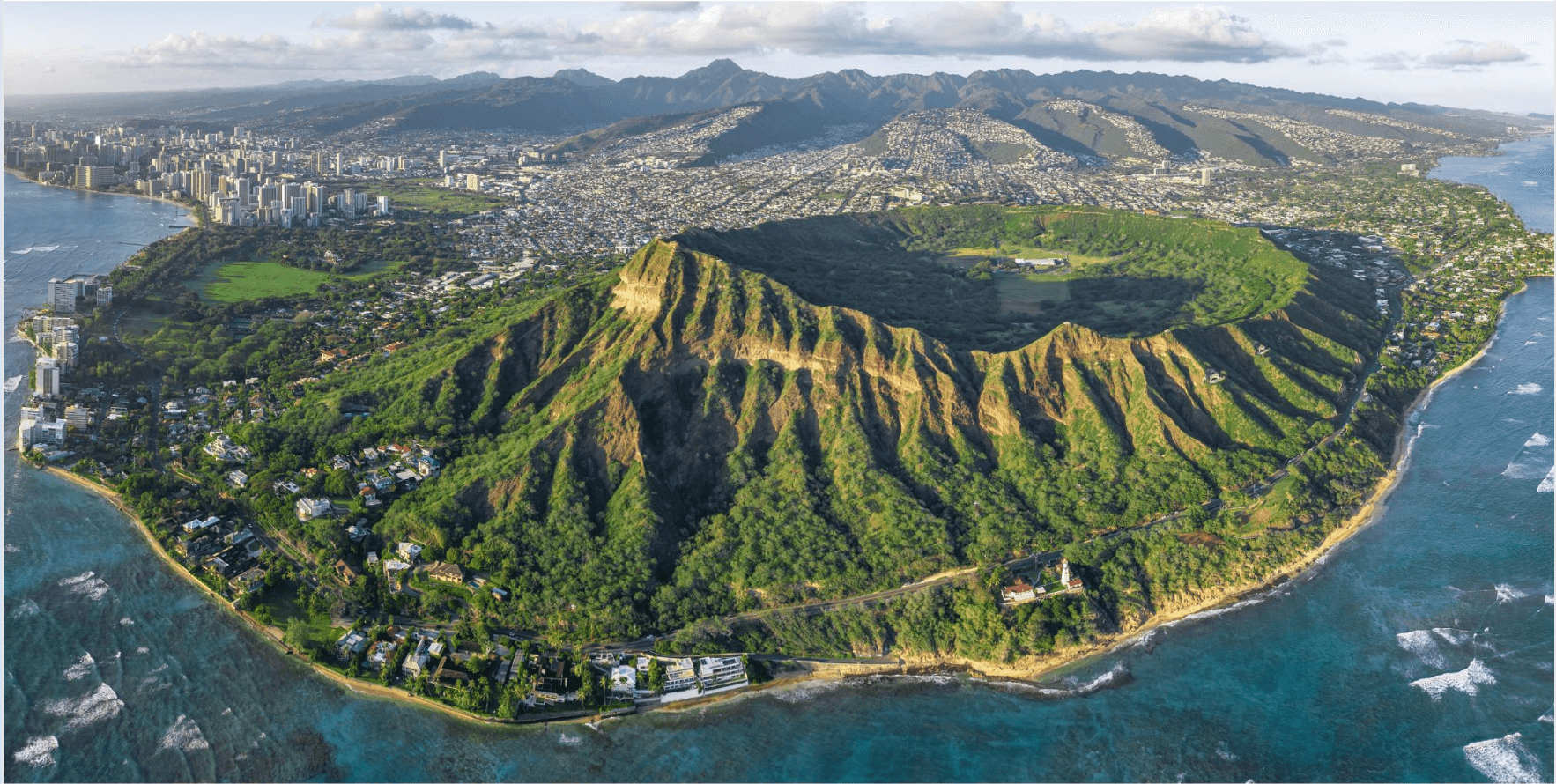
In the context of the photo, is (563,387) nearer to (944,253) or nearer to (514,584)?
(514,584)

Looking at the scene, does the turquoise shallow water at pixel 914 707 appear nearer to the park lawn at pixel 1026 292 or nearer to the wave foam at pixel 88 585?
the wave foam at pixel 88 585

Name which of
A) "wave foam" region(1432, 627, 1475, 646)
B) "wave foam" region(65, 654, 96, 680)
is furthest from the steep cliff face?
"wave foam" region(65, 654, 96, 680)

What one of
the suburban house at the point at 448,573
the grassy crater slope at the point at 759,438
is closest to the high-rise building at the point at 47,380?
the grassy crater slope at the point at 759,438

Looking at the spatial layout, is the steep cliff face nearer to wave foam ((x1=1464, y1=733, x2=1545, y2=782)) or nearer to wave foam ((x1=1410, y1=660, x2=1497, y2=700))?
wave foam ((x1=1410, y1=660, x2=1497, y2=700))

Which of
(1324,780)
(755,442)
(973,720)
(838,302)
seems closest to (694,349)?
(755,442)

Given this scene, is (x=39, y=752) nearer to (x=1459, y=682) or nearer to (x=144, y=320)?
(x=144, y=320)

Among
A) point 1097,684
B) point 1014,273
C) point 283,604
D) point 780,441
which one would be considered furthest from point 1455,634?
point 1014,273
